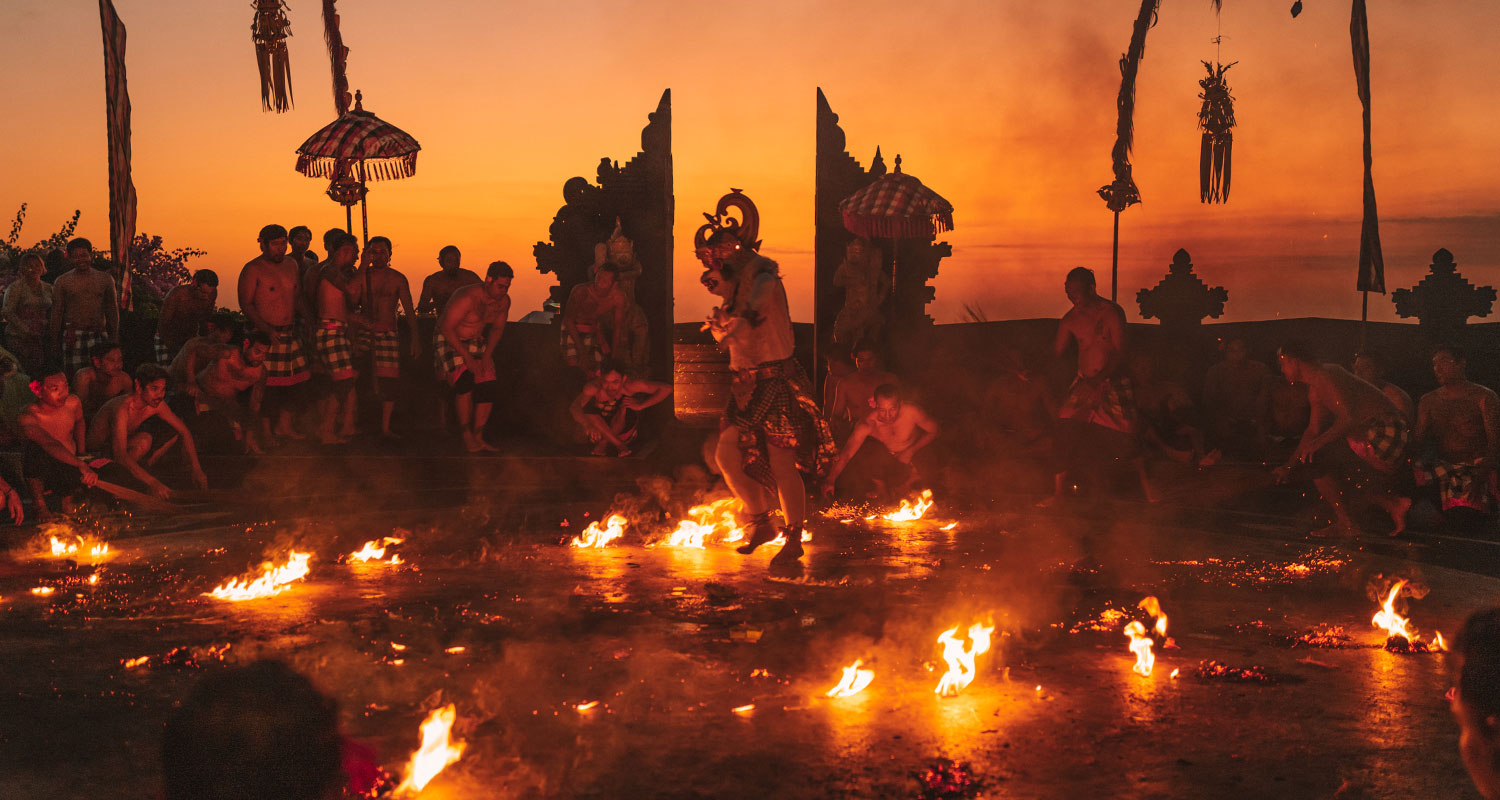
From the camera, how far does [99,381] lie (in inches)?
395

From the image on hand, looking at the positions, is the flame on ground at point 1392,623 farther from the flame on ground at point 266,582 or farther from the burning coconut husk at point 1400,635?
the flame on ground at point 266,582

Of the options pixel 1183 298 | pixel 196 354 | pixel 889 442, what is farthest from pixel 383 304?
pixel 1183 298

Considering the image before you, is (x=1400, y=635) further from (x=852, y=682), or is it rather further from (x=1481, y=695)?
(x=1481, y=695)

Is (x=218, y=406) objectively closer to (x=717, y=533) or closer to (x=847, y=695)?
(x=717, y=533)

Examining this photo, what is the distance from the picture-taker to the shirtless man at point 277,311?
11.1 meters

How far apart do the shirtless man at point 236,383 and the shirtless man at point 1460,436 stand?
9432 mm

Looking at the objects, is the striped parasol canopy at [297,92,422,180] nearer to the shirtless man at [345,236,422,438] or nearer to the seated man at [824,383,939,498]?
the shirtless man at [345,236,422,438]

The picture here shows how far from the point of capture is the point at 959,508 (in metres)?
10.1

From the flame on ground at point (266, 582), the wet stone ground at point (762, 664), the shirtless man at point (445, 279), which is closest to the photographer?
the wet stone ground at point (762, 664)

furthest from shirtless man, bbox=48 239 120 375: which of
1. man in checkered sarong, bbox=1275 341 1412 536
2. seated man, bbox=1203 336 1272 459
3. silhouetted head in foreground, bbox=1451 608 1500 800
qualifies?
silhouetted head in foreground, bbox=1451 608 1500 800

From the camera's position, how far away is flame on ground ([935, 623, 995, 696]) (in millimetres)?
4715

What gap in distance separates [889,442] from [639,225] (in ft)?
23.9

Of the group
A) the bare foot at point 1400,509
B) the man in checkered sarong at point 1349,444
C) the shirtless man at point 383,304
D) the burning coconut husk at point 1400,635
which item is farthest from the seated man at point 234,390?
the bare foot at point 1400,509

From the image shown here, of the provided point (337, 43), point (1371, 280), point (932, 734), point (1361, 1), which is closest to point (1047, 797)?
point (932, 734)
